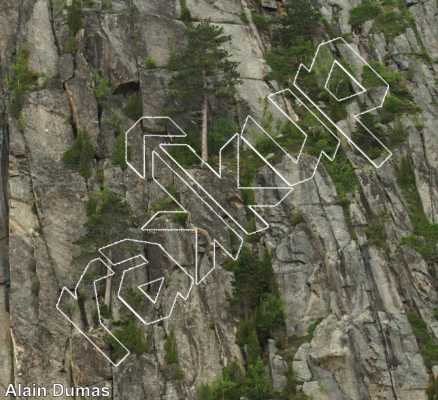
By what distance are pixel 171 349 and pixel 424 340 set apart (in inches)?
425

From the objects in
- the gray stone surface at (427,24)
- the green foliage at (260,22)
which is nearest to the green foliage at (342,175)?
the gray stone surface at (427,24)

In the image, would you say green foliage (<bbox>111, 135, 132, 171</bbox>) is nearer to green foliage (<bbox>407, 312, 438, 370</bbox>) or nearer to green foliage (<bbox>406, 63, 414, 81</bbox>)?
green foliage (<bbox>407, 312, 438, 370</bbox>)

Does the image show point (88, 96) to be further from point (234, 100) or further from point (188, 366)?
point (188, 366)

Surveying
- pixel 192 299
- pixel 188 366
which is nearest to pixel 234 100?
pixel 192 299

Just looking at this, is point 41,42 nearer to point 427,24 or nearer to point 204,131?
point 204,131

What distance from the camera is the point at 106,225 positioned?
30703 millimetres

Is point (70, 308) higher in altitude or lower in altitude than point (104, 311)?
higher

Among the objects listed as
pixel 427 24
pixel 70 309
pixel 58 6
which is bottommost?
pixel 70 309

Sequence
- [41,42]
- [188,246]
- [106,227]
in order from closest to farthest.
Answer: [106,227] → [188,246] → [41,42]

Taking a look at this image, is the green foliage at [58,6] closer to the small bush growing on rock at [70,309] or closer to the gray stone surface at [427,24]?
the small bush growing on rock at [70,309]

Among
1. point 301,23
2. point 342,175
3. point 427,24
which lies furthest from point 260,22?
point 342,175

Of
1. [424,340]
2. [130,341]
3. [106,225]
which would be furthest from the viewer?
[106,225]

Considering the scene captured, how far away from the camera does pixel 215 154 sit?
36031 millimetres

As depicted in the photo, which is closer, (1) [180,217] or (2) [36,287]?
(2) [36,287]
